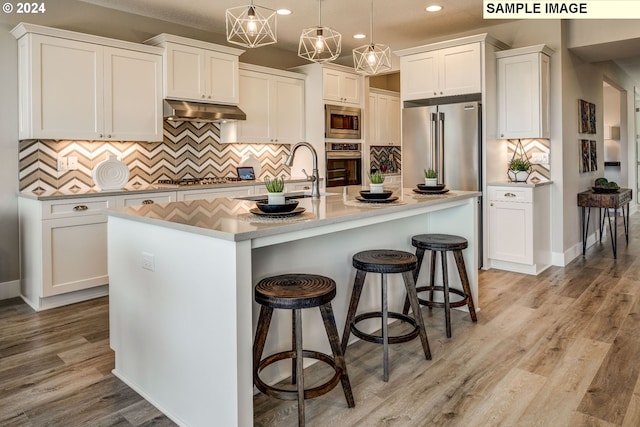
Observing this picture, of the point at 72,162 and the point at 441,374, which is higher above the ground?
the point at 72,162

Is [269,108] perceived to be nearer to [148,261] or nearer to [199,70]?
[199,70]

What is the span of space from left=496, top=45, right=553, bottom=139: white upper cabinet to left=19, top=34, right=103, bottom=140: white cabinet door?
12.9 feet

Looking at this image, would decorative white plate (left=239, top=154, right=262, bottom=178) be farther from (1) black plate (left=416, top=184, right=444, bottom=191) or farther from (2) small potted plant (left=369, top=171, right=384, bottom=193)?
(2) small potted plant (left=369, top=171, right=384, bottom=193)

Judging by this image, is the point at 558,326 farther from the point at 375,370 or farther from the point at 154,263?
the point at 154,263

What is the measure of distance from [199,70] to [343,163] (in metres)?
2.17

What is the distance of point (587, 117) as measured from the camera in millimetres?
5625

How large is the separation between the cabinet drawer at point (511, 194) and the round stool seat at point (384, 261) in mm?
2444

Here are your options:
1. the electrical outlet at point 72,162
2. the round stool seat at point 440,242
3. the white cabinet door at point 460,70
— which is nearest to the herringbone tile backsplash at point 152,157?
the electrical outlet at point 72,162

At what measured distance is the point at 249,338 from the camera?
1.81 meters

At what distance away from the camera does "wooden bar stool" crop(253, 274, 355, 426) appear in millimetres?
1952

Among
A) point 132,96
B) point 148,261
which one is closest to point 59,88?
point 132,96

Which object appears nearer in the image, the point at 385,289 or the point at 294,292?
the point at 294,292

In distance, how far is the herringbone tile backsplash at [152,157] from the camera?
411 centimetres

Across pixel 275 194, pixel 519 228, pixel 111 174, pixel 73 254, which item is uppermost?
pixel 111 174
